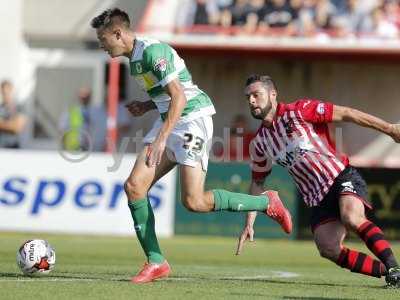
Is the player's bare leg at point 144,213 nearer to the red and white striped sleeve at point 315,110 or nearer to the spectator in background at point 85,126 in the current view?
the red and white striped sleeve at point 315,110

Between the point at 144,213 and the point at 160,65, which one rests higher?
the point at 160,65

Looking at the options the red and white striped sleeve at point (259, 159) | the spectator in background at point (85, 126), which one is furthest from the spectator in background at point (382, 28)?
the red and white striped sleeve at point (259, 159)

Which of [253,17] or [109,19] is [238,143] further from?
[109,19]

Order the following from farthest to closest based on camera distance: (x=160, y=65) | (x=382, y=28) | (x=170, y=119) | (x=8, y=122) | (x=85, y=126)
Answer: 1. (x=382, y=28)
2. (x=85, y=126)
3. (x=8, y=122)
4. (x=160, y=65)
5. (x=170, y=119)

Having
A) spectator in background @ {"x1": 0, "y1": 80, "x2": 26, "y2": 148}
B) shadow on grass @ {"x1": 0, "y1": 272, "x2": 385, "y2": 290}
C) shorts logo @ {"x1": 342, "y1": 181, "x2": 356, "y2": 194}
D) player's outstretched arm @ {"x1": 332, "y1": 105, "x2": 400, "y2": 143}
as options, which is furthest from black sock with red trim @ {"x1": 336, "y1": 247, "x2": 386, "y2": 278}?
spectator in background @ {"x1": 0, "y1": 80, "x2": 26, "y2": 148}

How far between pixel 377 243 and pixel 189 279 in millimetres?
1713

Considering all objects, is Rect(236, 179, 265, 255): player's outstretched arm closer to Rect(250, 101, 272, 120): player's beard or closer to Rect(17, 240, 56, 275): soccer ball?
Rect(250, 101, 272, 120): player's beard

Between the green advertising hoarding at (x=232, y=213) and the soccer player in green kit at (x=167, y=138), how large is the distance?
355 inches

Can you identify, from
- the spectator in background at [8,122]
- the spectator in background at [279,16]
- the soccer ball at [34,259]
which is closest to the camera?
the soccer ball at [34,259]

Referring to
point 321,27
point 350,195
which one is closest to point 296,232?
point 321,27

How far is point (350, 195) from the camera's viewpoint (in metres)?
9.07

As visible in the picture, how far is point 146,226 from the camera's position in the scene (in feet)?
29.4

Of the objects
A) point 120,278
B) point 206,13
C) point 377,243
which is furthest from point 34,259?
point 206,13

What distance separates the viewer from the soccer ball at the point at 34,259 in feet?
30.2
